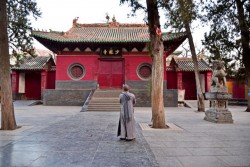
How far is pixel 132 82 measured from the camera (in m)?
18.4

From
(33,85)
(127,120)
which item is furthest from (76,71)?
(127,120)

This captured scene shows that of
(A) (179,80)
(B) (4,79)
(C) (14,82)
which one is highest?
(A) (179,80)

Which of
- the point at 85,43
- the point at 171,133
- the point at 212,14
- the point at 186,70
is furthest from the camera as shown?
the point at 186,70

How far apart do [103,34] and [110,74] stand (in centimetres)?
391

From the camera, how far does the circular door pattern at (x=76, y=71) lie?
18672mm

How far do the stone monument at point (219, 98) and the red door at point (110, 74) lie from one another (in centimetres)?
1059

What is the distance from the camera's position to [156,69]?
7.30 m

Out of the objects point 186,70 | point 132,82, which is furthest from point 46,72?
point 186,70

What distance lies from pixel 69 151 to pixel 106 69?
1492 centimetres

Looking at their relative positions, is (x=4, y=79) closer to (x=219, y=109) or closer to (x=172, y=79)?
(x=219, y=109)

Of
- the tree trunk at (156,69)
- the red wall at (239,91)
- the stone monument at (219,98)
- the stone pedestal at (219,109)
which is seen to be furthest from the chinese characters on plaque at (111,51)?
the red wall at (239,91)

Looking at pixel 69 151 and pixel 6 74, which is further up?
pixel 6 74

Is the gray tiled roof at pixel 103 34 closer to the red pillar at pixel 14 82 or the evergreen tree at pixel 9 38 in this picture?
the red pillar at pixel 14 82

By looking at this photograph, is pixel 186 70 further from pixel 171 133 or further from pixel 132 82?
pixel 171 133
